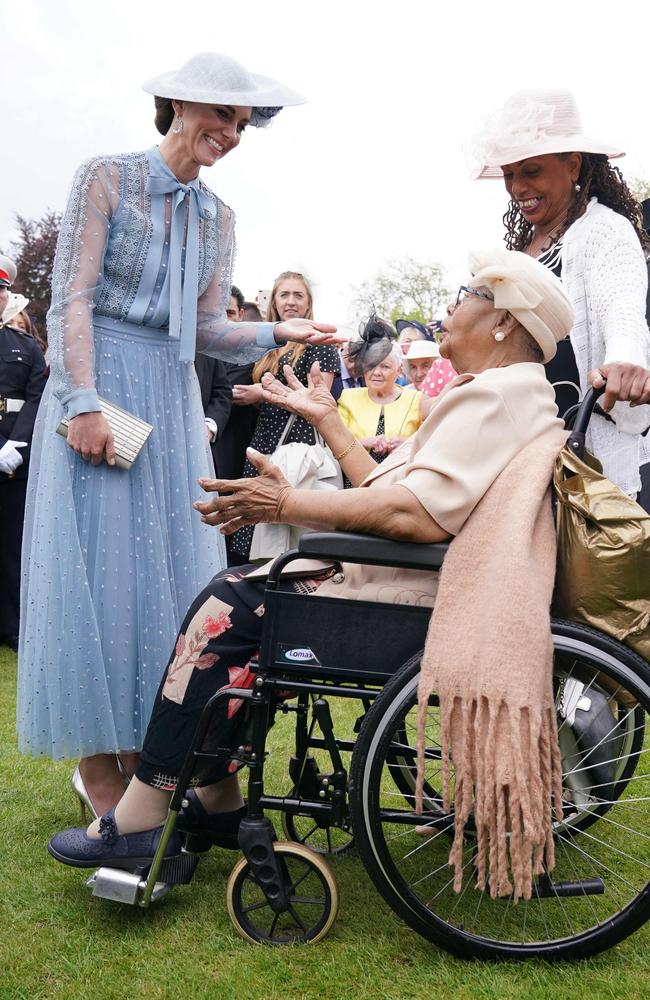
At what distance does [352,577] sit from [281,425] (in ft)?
9.51

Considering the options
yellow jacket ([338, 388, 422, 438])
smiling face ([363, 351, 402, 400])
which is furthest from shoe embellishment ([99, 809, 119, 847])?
smiling face ([363, 351, 402, 400])

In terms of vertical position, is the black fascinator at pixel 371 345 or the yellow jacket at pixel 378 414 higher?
the black fascinator at pixel 371 345

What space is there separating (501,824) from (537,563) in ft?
1.68

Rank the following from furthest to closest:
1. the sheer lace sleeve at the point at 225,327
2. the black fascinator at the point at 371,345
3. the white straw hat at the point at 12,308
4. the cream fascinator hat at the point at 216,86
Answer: the white straw hat at the point at 12,308 → the black fascinator at the point at 371,345 → the sheer lace sleeve at the point at 225,327 → the cream fascinator hat at the point at 216,86

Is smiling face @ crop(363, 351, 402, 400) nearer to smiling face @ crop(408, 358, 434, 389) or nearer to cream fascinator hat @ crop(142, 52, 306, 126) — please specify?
smiling face @ crop(408, 358, 434, 389)

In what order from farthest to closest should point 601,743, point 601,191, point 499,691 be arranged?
point 601,191 < point 601,743 < point 499,691

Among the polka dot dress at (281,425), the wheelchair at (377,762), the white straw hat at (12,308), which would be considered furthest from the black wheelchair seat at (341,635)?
the white straw hat at (12,308)

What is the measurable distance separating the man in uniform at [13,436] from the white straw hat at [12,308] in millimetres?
105

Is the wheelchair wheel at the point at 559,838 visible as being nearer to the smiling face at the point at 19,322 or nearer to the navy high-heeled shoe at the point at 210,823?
the navy high-heeled shoe at the point at 210,823

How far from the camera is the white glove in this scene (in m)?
5.62

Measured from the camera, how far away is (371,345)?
563cm

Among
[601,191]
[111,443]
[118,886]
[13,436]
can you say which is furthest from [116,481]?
[13,436]

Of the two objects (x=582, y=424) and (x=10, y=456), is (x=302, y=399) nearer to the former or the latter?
(x=582, y=424)

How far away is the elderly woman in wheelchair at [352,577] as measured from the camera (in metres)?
2.08
